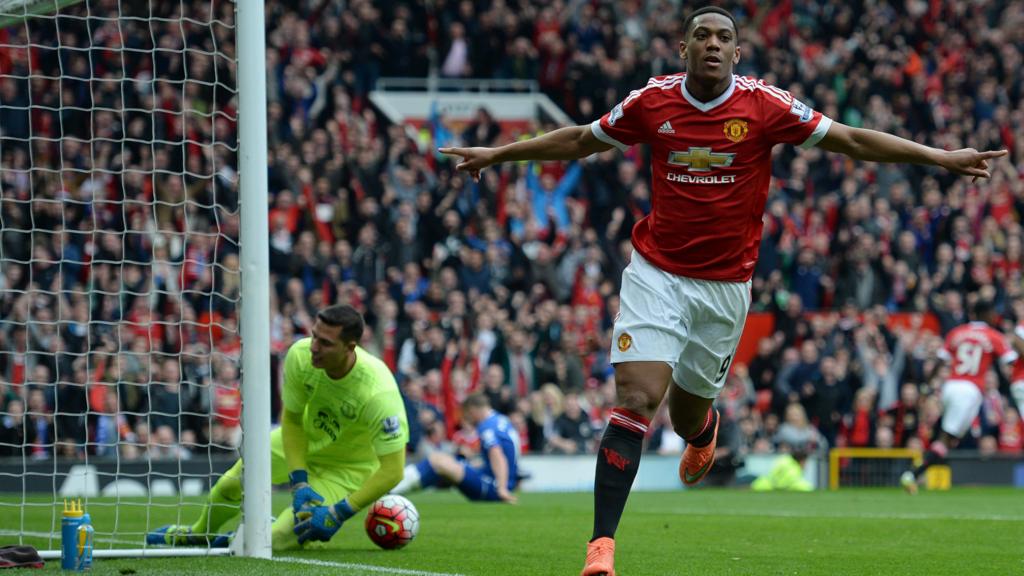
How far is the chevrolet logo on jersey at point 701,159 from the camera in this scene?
7.04m

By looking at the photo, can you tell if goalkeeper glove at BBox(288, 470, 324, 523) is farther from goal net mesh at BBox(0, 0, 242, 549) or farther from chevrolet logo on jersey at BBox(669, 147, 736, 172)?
goal net mesh at BBox(0, 0, 242, 549)

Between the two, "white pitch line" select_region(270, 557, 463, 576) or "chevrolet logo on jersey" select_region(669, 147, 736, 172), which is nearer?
"chevrolet logo on jersey" select_region(669, 147, 736, 172)

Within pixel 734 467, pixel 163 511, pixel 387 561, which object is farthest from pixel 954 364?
pixel 387 561

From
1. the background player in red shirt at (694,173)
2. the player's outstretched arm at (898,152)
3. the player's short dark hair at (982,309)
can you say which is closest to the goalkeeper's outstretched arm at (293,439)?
the background player in red shirt at (694,173)

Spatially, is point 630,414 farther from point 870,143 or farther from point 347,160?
point 347,160

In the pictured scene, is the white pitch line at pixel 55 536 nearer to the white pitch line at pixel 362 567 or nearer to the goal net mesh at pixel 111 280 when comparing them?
the white pitch line at pixel 362 567

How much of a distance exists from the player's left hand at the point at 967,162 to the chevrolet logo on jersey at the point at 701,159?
97 cm

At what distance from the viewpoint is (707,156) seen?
23.1 feet

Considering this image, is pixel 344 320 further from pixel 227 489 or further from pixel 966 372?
pixel 966 372

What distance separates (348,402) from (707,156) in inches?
123

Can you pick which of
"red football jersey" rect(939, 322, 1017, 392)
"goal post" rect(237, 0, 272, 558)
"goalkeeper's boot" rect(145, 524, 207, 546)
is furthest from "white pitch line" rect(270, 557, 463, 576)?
→ "red football jersey" rect(939, 322, 1017, 392)

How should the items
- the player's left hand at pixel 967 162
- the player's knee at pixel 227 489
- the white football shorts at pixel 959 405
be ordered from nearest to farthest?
the player's left hand at pixel 967 162 < the player's knee at pixel 227 489 < the white football shorts at pixel 959 405

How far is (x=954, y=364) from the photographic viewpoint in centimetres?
1886

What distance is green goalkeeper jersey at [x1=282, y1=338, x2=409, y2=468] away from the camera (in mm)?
8969
